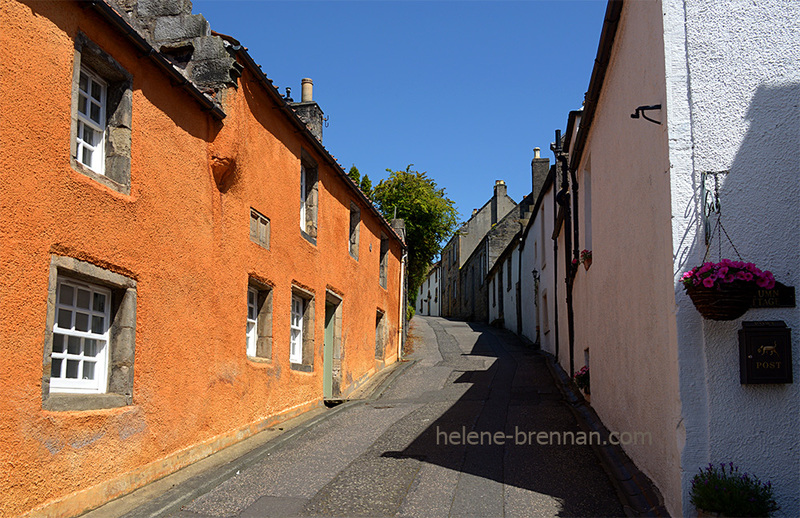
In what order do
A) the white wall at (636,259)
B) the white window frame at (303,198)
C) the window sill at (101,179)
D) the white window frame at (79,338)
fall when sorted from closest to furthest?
the white wall at (636,259)
the white window frame at (79,338)
the window sill at (101,179)
the white window frame at (303,198)

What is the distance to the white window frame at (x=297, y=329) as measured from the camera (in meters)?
12.7

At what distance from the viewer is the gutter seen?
257 inches

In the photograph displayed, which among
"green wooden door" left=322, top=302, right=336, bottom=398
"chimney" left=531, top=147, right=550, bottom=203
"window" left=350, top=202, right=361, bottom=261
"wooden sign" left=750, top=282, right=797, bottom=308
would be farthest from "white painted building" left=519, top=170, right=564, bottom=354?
"wooden sign" left=750, top=282, right=797, bottom=308

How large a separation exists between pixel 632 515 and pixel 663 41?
404 cm

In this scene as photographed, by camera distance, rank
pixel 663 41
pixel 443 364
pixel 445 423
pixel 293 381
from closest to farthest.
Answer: pixel 663 41 → pixel 445 423 → pixel 293 381 → pixel 443 364

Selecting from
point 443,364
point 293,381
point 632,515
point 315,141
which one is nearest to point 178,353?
point 293,381

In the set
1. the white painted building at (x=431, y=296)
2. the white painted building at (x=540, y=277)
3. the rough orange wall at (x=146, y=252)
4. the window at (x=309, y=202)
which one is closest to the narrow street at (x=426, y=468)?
the rough orange wall at (x=146, y=252)

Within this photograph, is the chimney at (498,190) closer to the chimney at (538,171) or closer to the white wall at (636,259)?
the chimney at (538,171)

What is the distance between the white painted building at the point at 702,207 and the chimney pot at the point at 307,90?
33.7ft

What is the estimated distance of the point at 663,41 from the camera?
5.81m

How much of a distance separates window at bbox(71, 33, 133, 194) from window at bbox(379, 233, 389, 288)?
13277 mm

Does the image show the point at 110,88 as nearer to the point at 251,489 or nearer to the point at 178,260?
the point at 178,260

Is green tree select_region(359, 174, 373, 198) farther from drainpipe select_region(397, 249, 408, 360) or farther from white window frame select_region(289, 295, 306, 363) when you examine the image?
white window frame select_region(289, 295, 306, 363)

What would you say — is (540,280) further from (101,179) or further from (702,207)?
(101,179)
